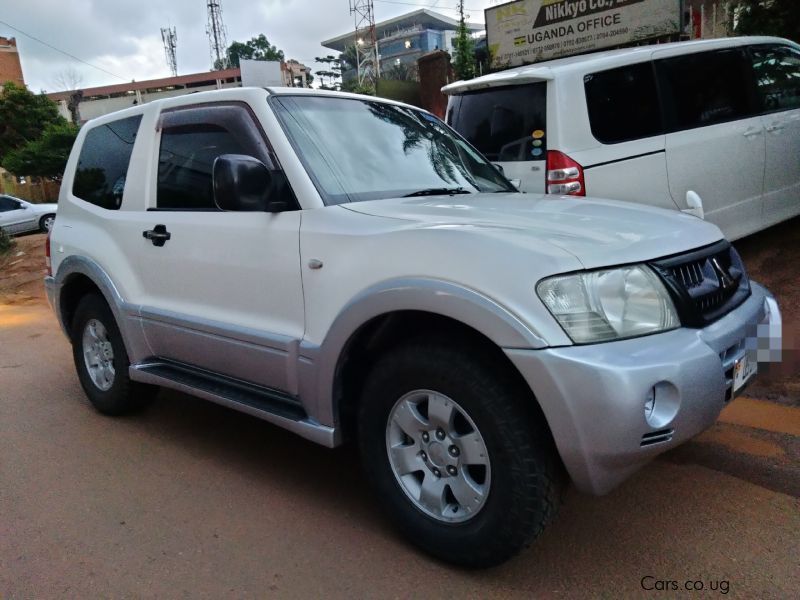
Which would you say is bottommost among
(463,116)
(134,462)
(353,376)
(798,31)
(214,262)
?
(134,462)

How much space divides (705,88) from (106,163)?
14.9 ft

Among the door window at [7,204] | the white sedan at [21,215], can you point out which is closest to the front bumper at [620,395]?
the white sedan at [21,215]

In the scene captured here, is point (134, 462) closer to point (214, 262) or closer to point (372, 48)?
point (214, 262)

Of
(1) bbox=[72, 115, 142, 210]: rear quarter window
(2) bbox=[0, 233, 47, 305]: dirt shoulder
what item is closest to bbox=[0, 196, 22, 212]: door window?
(2) bbox=[0, 233, 47, 305]: dirt shoulder

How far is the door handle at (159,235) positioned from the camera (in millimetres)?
3578

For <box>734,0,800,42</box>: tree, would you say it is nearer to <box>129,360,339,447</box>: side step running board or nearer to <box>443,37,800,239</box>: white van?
<box>443,37,800,239</box>: white van

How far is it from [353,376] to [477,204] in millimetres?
925

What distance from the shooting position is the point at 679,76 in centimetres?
534

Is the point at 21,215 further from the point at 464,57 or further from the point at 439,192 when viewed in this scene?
the point at 439,192

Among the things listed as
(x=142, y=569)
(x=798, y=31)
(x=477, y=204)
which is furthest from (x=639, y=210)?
(x=798, y=31)

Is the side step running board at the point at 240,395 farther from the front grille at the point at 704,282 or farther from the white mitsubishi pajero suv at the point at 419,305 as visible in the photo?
the front grille at the point at 704,282

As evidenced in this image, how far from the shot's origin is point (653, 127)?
527cm

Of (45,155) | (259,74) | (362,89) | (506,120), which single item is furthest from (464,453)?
(45,155)

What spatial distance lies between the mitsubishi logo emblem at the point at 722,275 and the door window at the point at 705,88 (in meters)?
2.95
